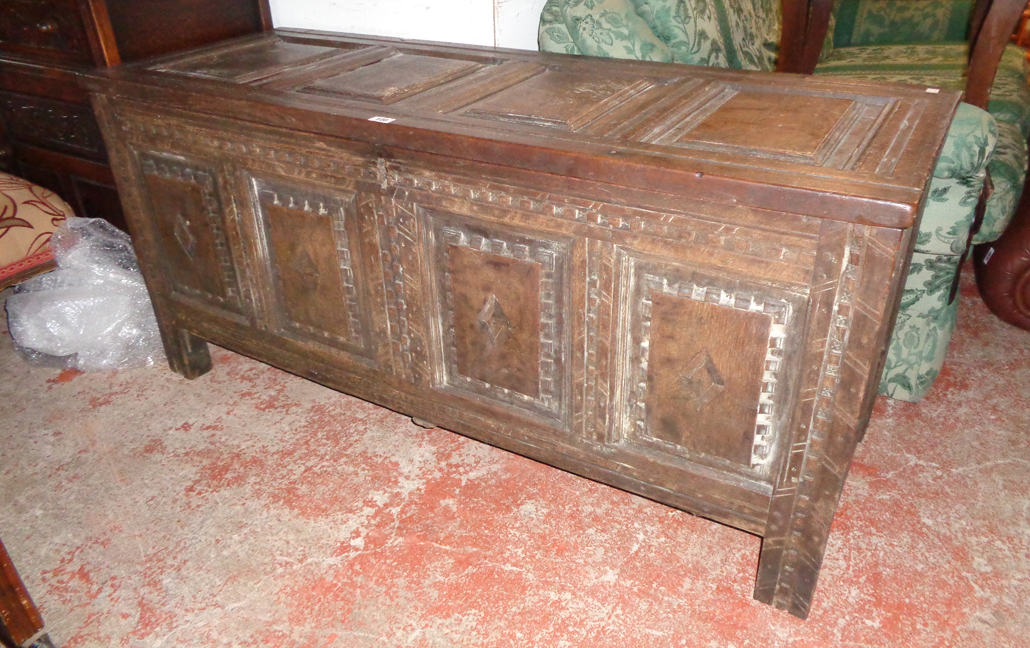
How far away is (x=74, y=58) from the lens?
7.12 feet

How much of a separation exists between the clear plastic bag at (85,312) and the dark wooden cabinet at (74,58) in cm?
23

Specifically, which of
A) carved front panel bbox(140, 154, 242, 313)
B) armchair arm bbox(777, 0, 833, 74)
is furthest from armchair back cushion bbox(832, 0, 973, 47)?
carved front panel bbox(140, 154, 242, 313)

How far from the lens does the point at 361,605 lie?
154 cm

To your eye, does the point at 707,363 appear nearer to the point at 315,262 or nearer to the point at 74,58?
the point at 315,262

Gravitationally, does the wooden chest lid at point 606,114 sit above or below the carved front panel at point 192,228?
above

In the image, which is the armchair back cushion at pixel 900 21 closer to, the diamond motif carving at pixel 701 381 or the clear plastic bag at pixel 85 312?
the diamond motif carving at pixel 701 381

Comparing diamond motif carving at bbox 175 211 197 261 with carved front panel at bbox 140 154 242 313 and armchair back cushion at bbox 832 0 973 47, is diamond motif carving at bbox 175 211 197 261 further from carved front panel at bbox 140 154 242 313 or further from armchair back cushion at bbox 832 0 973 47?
armchair back cushion at bbox 832 0 973 47

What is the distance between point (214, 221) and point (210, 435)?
58 centimetres

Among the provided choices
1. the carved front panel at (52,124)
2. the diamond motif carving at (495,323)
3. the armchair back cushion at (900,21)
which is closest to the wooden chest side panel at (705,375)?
the diamond motif carving at (495,323)

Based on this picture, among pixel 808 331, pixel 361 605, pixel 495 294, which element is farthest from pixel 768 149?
pixel 361 605

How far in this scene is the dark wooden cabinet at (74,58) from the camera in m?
2.03

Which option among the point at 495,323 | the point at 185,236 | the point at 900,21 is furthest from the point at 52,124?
the point at 900,21

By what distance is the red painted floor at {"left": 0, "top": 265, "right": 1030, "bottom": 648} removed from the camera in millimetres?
1495

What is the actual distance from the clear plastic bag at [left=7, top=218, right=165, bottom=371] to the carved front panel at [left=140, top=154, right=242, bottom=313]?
13.9 inches
